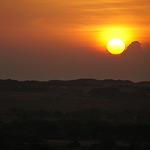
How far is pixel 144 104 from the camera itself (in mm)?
72375

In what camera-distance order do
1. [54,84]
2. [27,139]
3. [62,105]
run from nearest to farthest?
1. [27,139]
2. [62,105]
3. [54,84]

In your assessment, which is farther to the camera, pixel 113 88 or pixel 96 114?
pixel 113 88

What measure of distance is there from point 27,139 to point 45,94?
5462 centimetres

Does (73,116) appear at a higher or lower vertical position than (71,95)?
Answer: lower

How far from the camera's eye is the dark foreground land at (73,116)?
33094 millimetres

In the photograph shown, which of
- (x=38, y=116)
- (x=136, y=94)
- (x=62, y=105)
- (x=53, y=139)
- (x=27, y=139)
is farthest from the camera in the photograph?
(x=136, y=94)

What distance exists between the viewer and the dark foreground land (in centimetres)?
3309

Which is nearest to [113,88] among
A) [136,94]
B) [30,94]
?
[136,94]

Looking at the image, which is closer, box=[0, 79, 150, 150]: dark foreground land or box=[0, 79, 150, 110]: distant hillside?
box=[0, 79, 150, 150]: dark foreground land

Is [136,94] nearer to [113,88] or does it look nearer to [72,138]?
[113,88]

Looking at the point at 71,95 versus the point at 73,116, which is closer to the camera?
the point at 73,116

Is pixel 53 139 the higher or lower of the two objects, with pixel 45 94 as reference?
lower

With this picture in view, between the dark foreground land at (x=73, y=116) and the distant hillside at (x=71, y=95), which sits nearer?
the dark foreground land at (x=73, y=116)

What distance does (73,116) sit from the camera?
53000 millimetres
